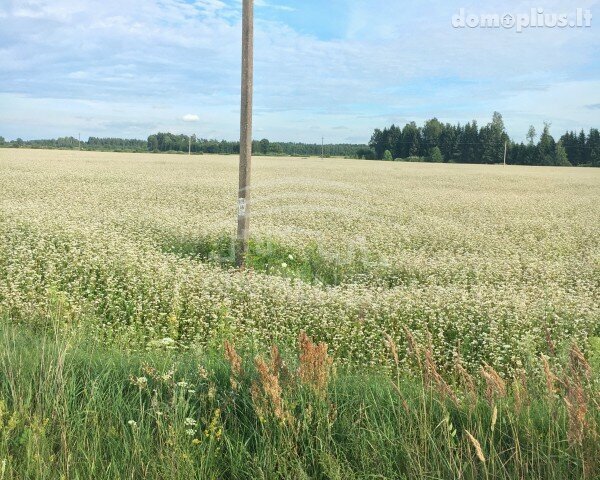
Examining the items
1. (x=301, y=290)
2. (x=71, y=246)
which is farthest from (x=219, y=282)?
(x=71, y=246)

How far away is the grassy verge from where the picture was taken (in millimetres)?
3168

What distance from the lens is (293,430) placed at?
330cm

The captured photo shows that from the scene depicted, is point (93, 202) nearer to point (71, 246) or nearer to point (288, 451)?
point (71, 246)

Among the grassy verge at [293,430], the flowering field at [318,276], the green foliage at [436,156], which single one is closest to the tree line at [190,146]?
the green foliage at [436,156]

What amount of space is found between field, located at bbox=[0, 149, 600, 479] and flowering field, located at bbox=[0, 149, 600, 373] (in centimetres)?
5

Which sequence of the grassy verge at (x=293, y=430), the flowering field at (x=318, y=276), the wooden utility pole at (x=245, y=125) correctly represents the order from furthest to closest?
the wooden utility pole at (x=245, y=125) < the flowering field at (x=318, y=276) < the grassy verge at (x=293, y=430)

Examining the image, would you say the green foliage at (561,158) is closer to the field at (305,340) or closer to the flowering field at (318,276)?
the flowering field at (318,276)

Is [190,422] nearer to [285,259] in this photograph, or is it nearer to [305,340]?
[305,340]

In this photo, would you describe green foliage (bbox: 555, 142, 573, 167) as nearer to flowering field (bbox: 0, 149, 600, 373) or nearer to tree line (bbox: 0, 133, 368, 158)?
tree line (bbox: 0, 133, 368, 158)

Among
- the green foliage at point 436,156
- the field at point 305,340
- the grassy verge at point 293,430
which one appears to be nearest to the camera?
the grassy verge at point 293,430

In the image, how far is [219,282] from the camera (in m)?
8.55

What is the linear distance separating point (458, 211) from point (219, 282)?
14.2 metres

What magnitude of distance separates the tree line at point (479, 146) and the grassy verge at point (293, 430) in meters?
80.1

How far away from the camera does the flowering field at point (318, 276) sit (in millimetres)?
6883
